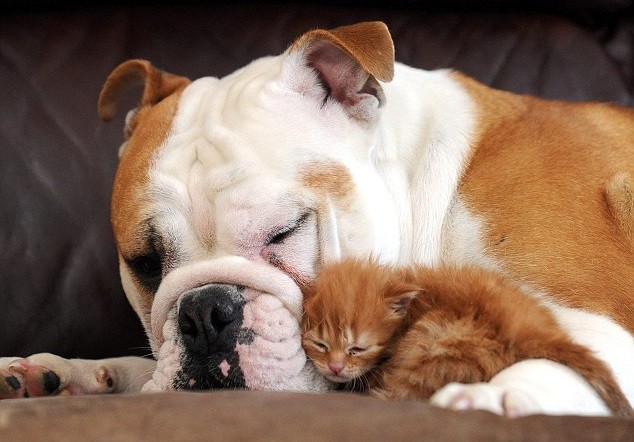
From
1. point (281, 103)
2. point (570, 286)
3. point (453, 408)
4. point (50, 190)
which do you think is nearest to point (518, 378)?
point (453, 408)

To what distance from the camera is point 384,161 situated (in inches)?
69.8

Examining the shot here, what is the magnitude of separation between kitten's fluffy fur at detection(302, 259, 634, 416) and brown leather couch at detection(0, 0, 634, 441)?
0.94 metres

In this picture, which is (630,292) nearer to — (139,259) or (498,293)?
(498,293)

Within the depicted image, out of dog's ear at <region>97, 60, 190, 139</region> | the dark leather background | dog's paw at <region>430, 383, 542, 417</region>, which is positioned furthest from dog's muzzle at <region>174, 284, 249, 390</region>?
the dark leather background

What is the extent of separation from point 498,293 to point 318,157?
0.48 meters

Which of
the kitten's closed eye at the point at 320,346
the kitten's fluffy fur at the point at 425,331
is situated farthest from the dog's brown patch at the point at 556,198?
the kitten's closed eye at the point at 320,346

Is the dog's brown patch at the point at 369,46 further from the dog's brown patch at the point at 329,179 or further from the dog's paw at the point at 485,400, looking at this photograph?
the dog's paw at the point at 485,400

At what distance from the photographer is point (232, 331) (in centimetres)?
146

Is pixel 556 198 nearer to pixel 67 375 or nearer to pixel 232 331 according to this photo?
pixel 232 331

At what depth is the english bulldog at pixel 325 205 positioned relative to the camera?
148cm

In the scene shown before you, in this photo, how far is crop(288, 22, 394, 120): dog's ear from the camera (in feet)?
5.41

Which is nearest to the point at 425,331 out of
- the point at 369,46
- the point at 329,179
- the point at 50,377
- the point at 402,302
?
the point at 402,302

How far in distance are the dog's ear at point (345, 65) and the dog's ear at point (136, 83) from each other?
0.39 meters

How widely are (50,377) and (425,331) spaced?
2.56 feet
